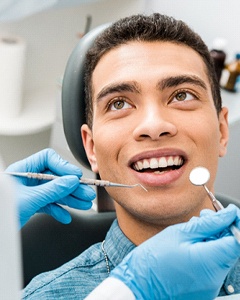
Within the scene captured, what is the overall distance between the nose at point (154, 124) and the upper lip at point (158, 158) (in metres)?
0.04

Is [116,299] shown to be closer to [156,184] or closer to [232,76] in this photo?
[156,184]

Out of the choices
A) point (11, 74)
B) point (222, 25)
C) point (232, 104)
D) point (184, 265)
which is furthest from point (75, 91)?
point (222, 25)

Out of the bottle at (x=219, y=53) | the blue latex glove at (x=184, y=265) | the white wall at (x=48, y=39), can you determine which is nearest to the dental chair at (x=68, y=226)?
the blue latex glove at (x=184, y=265)

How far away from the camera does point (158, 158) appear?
135 centimetres

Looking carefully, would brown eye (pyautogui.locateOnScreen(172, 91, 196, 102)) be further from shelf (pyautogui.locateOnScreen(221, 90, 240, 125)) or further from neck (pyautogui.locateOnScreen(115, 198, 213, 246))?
shelf (pyautogui.locateOnScreen(221, 90, 240, 125))

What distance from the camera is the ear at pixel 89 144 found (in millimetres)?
1565

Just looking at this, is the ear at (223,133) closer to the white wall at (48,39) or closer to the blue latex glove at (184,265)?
the blue latex glove at (184,265)

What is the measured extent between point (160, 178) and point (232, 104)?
47.7 inches

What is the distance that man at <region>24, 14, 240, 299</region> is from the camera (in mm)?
1354

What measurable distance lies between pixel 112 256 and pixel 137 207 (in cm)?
19

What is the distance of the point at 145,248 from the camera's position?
111 cm

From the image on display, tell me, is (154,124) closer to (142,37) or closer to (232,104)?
(142,37)

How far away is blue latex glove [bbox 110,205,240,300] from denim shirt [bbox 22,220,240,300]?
0.33m

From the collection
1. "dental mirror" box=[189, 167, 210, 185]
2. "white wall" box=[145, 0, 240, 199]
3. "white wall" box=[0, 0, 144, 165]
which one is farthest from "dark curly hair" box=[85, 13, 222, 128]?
"white wall" box=[0, 0, 144, 165]
